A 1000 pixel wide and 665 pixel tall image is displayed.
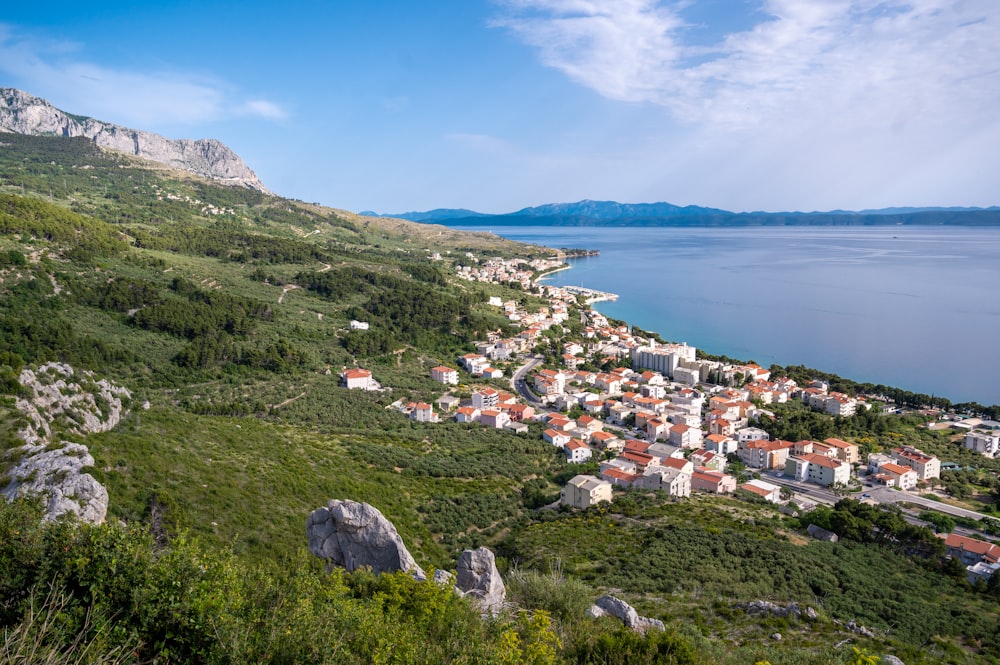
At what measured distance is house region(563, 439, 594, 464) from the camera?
25000mm

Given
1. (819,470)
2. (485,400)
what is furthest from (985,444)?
(485,400)

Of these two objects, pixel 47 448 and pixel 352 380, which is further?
pixel 352 380

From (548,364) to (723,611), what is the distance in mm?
30191

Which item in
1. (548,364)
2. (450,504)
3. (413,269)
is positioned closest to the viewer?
(450,504)

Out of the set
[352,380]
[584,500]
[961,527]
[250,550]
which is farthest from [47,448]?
[961,527]

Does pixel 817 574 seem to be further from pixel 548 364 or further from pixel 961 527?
pixel 548 364

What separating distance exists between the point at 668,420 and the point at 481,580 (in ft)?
79.6

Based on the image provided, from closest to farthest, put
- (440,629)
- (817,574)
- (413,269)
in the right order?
(440,629) < (817,574) < (413,269)

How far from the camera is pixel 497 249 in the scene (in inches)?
4353

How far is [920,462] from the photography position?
24.0 m

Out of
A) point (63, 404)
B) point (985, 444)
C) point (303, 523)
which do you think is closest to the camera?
point (303, 523)

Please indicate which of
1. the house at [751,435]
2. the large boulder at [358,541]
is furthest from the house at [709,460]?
the large boulder at [358,541]

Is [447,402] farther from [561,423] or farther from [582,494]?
[582,494]

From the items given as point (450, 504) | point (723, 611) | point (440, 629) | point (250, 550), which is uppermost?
point (440, 629)
